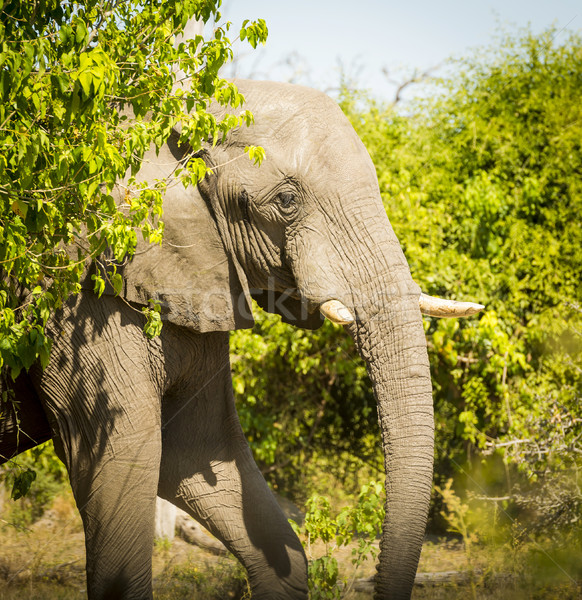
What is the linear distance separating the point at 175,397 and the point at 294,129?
143cm

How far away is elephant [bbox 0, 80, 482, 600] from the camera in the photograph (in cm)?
→ 314

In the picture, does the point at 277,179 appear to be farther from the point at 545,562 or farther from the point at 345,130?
the point at 545,562

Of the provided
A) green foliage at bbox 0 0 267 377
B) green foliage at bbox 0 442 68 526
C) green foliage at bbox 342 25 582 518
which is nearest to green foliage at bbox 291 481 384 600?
green foliage at bbox 0 0 267 377

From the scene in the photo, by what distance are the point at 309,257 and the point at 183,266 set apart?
578mm

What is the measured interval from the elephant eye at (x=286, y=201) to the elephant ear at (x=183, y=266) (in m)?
0.35

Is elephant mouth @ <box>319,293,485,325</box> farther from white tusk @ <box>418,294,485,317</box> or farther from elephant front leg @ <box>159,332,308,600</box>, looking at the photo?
elephant front leg @ <box>159,332,308,600</box>

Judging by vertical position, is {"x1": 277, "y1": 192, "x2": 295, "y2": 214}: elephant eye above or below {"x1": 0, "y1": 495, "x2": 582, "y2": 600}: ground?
above

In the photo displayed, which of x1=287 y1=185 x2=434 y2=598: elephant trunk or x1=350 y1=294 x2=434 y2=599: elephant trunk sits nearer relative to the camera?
x1=350 y1=294 x2=434 y2=599: elephant trunk

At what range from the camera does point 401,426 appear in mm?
3061

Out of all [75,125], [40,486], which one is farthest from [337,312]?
[40,486]

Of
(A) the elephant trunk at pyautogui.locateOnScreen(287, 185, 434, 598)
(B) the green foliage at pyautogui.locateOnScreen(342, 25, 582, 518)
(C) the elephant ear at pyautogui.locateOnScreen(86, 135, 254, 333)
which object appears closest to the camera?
(A) the elephant trunk at pyautogui.locateOnScreen(287, 185, 434, 598)

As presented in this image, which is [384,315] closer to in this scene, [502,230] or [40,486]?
[502,230]

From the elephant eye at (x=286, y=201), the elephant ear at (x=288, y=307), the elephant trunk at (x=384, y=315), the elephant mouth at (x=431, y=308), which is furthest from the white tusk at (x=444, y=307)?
the elephant eye at (x=286, y=201)

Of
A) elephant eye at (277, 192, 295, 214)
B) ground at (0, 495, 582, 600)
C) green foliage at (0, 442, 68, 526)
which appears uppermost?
elephant eye at (277, 192, 295, 214)
